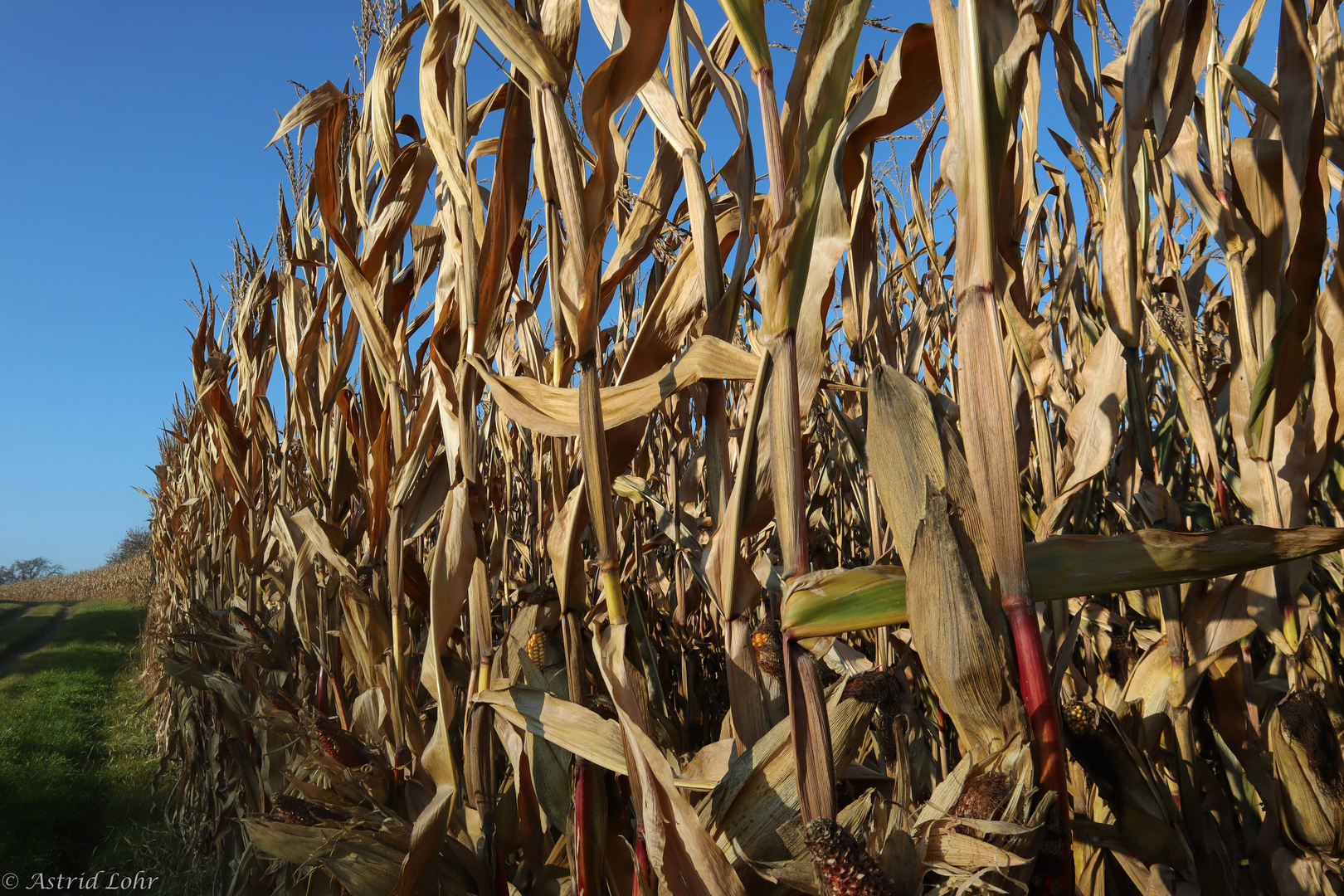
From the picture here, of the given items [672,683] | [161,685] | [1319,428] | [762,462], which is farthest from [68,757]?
[1319,428]

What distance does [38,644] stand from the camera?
539 inches

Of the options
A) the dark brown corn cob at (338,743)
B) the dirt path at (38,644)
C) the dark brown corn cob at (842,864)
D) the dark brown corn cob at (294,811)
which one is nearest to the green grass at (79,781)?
the dirt path at (38,644)

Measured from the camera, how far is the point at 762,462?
71cm

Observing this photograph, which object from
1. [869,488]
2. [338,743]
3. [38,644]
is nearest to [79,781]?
[338,743]

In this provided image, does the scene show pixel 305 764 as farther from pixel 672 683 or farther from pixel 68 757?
pixel 68 757

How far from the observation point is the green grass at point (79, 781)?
131 inches

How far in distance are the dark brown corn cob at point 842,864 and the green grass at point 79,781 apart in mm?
2943

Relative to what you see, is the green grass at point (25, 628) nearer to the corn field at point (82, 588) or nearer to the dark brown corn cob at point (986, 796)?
the corn field at point (82, 588)

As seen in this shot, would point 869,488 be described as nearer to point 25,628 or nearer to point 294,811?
point 294,811

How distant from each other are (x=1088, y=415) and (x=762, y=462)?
1.39 ft

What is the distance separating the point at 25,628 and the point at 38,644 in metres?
2.66

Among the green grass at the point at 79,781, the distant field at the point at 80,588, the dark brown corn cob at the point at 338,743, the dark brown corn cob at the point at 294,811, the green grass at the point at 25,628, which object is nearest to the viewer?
the dark brown corn cob at the point at 294,811

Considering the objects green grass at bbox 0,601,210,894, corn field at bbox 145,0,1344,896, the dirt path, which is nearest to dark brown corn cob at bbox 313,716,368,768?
corn field at bbox 145,0,1344,896

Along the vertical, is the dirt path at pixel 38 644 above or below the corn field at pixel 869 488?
below
